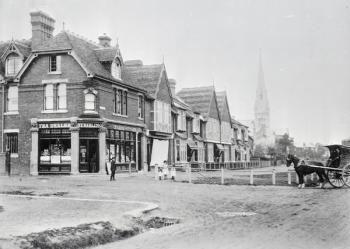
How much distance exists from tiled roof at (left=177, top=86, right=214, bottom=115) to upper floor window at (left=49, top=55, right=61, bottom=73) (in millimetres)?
25796

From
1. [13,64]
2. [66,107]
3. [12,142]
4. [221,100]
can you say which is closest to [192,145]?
[221,100]

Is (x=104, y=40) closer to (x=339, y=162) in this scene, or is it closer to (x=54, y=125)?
(x=54, y=125)

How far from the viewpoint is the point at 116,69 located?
34812 mm

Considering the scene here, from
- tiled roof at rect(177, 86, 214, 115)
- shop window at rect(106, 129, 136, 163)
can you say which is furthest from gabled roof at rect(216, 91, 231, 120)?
shop window at rect(106, 129, 136, 163)

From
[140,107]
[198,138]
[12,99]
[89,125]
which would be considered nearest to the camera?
[89,125]

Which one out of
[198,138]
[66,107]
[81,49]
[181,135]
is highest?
[81,49]

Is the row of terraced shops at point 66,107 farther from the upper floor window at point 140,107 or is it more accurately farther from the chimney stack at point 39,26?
the upper floor window at point 140,107

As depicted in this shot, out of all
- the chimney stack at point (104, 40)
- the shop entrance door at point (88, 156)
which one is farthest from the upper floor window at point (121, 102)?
the chimney stack at point (104, 40)

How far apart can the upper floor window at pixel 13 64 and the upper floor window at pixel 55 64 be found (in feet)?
8.90

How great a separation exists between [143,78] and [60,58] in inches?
436

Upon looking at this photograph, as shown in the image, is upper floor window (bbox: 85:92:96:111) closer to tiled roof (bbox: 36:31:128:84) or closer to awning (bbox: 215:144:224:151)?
tiled roof (bbox: 36:31:128:84)

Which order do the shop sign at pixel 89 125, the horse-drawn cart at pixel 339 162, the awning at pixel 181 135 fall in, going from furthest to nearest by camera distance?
the awning at pixel 181 135 → the shop sign at pixel 89 125 → the horse-drawn cart at pixel 339 162

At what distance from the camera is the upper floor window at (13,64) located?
33297mm

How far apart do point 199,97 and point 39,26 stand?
27743 mm
